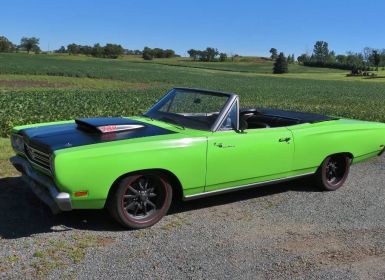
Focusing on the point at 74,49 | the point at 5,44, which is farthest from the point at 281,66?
the point at 5,44

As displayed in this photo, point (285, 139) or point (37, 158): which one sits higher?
point (285, 139)

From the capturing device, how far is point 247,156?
4758mm

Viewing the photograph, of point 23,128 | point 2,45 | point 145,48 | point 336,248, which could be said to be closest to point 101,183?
point 23,128

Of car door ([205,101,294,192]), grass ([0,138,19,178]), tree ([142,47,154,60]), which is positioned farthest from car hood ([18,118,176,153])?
tree ([142,47,154,60])

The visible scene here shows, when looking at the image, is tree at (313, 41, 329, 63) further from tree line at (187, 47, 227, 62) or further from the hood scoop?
the hood scoop

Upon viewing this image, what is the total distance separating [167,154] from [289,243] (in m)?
1.35

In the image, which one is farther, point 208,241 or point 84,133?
point 84,133

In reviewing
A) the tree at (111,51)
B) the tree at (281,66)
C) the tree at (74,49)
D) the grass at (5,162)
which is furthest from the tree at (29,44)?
the grass at (5,162)

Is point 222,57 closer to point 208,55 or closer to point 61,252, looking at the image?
point 208,55

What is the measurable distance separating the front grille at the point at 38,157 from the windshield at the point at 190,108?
146 centimetres

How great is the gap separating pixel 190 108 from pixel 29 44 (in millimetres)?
157744

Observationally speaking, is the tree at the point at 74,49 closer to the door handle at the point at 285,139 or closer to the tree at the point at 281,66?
the tree at the point at 281,66

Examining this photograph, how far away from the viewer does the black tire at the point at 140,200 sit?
403 cm

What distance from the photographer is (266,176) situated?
5.01 m
